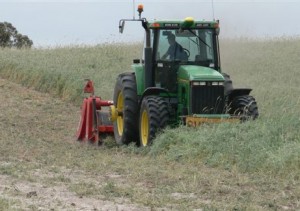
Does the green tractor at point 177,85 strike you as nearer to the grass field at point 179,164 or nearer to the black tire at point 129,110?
the black tire at point 129,110

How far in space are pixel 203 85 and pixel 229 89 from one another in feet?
2.19

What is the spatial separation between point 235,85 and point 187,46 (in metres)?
7.50

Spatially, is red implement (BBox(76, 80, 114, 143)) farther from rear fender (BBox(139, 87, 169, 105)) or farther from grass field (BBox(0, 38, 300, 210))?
rear fender (BBox(139, 87, 169, 105))

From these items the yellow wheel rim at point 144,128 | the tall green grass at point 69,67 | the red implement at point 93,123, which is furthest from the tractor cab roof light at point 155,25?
the tall green grass at point 69,67

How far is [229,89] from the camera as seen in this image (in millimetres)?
10719

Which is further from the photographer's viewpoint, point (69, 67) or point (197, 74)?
point (69, 67)

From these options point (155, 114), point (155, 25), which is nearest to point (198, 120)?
point (155, 114)

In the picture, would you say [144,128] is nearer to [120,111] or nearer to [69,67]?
[120,111]

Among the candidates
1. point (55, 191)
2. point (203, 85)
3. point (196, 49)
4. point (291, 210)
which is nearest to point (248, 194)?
point (291, 210)

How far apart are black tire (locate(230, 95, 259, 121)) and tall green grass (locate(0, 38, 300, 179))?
0.84 ft

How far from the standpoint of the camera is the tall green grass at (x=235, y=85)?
820cm

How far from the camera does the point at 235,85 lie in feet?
59.9

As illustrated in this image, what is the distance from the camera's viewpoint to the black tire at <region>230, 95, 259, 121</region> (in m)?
10.4

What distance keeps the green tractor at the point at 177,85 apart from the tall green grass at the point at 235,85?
489mm
